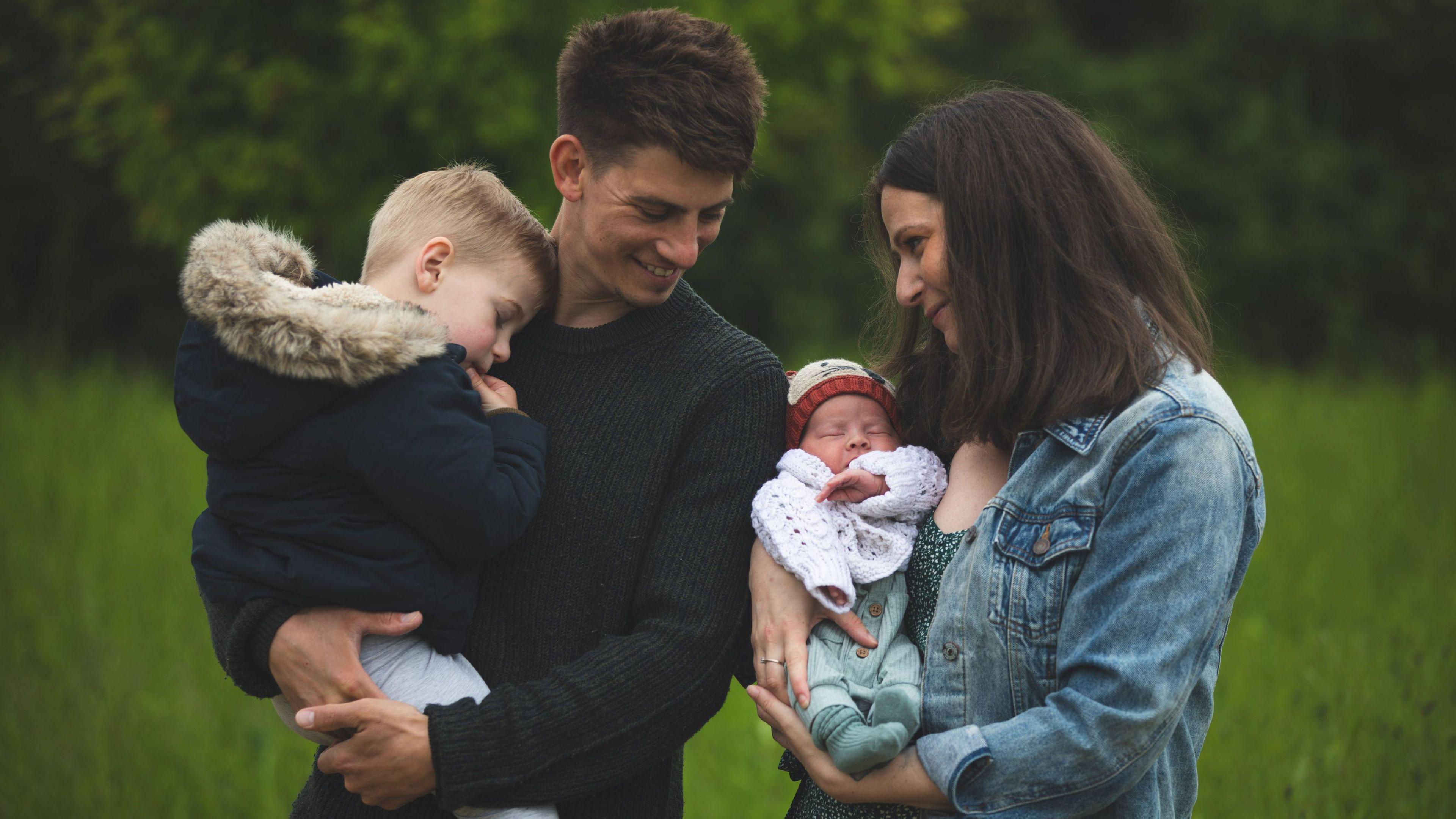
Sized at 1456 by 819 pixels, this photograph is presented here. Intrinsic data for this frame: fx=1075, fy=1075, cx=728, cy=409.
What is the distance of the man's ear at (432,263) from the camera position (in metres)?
2.00

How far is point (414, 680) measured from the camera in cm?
184

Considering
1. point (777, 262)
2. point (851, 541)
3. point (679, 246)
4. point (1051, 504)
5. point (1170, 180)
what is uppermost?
A: point (679, 246)

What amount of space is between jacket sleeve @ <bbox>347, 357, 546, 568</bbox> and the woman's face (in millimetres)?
781

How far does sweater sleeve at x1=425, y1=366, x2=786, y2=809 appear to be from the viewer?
1.78m

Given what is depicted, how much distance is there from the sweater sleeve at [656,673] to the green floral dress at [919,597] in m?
0.29

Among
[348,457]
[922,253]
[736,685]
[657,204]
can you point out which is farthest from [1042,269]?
[736,685]

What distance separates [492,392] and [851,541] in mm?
720

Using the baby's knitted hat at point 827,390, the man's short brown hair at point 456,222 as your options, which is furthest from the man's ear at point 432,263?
the baby's knitted hat at point 827,390

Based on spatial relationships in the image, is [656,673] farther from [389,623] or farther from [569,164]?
[569,164]

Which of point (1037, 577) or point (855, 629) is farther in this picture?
point (855, 629)

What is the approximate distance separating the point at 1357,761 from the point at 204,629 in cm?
502

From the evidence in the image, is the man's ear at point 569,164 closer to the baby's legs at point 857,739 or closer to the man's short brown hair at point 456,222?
the man's short brown hair at point 456,222

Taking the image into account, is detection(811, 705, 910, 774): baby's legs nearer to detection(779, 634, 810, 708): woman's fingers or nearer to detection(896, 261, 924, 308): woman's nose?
detection(779, 634, 810, 708): woman's fingers

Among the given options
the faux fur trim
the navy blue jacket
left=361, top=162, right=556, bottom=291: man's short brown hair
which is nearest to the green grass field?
the navy blue jacket
